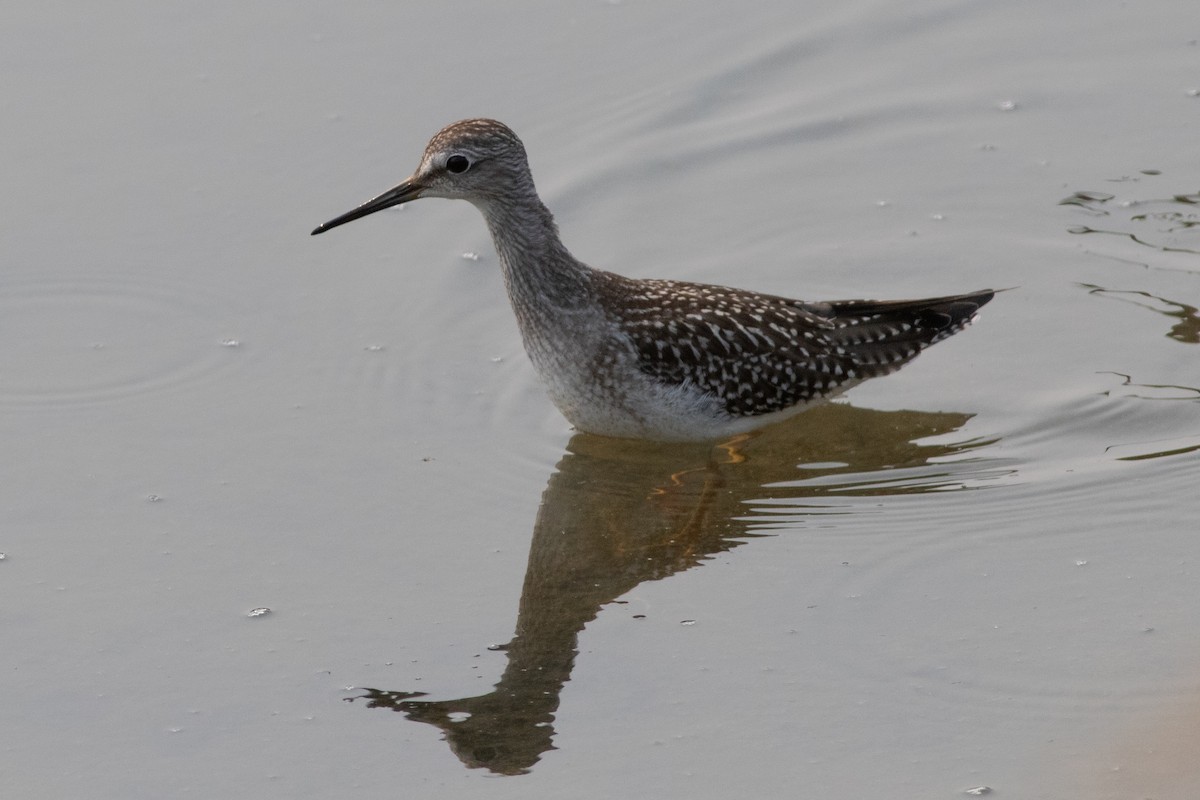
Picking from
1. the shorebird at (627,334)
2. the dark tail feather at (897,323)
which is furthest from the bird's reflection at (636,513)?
the dark tail feather at (897,323)

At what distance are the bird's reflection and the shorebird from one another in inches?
9.1

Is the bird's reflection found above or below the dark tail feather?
below

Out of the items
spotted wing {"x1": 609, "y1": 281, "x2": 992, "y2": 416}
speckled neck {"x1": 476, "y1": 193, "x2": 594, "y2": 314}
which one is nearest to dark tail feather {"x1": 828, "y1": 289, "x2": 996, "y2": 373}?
spotted wing {"x1": 609, "y1": 281, "x2": 992, "y2": 416}

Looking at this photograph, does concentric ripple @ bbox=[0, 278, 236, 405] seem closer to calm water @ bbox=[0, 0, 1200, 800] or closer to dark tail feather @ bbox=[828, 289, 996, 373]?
calm water @ bbox=[0, 0, 1200, 800]

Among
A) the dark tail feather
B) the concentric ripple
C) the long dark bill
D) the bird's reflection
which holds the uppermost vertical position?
the long dark bill

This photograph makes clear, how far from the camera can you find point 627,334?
8.79m

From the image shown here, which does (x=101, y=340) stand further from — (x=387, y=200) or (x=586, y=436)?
(x=586, y=436)

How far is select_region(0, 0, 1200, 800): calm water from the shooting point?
6.79m

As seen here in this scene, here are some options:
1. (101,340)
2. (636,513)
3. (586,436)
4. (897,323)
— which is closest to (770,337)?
(897,323)

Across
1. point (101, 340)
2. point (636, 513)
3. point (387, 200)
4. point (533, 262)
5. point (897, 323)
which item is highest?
point (387, 200)

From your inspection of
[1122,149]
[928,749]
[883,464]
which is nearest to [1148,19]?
[1122,149]

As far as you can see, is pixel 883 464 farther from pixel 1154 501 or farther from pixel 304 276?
pixel 304 276

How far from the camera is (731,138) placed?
38.0 ft

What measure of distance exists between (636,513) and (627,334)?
0.93 m
